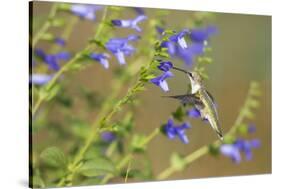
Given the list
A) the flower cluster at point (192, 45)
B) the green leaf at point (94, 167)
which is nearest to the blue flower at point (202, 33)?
the flower cluster at point (192, 45)

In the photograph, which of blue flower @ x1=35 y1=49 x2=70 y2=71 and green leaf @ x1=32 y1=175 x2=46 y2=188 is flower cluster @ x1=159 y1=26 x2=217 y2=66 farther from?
green leaf @ x1=32 y1=175 x2=46 y2=188

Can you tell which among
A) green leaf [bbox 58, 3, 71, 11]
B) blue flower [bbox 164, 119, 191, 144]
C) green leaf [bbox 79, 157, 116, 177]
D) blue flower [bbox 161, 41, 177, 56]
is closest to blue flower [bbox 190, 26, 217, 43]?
blue flower [bbox 161, 41, 177, 56]

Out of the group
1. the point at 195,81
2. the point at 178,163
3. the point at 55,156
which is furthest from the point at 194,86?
the point at 55,156

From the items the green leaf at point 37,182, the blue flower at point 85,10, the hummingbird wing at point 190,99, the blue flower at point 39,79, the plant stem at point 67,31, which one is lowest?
the green leaf at point 37,182

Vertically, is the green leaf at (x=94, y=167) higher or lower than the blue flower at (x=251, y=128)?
lower

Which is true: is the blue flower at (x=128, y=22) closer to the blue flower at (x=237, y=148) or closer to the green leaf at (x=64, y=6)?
the green leaf at (x=64, y=6)

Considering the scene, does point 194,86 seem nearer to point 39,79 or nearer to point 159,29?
point 159,29
